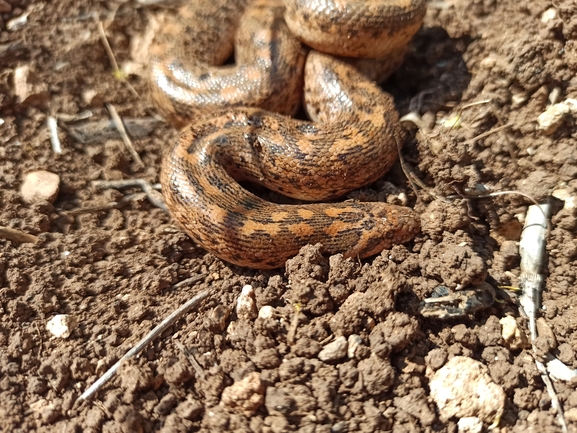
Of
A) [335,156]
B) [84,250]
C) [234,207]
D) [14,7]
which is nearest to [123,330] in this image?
[84,250]

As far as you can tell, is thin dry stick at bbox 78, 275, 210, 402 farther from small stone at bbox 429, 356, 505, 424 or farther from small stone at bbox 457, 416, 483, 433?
small stone at bbox 457, 416, 483, 433

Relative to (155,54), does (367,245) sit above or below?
below

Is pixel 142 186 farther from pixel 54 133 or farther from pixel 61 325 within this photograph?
pixel 61 325

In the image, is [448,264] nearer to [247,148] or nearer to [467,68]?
[247,148]

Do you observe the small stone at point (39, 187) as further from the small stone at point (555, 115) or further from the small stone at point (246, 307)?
the small stone at point (555, 115)

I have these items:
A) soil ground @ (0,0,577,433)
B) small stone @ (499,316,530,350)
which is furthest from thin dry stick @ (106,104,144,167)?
small stone @ (499,316,530,350)

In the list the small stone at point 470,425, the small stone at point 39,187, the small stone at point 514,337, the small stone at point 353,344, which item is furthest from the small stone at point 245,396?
the small stone at point 39,187
